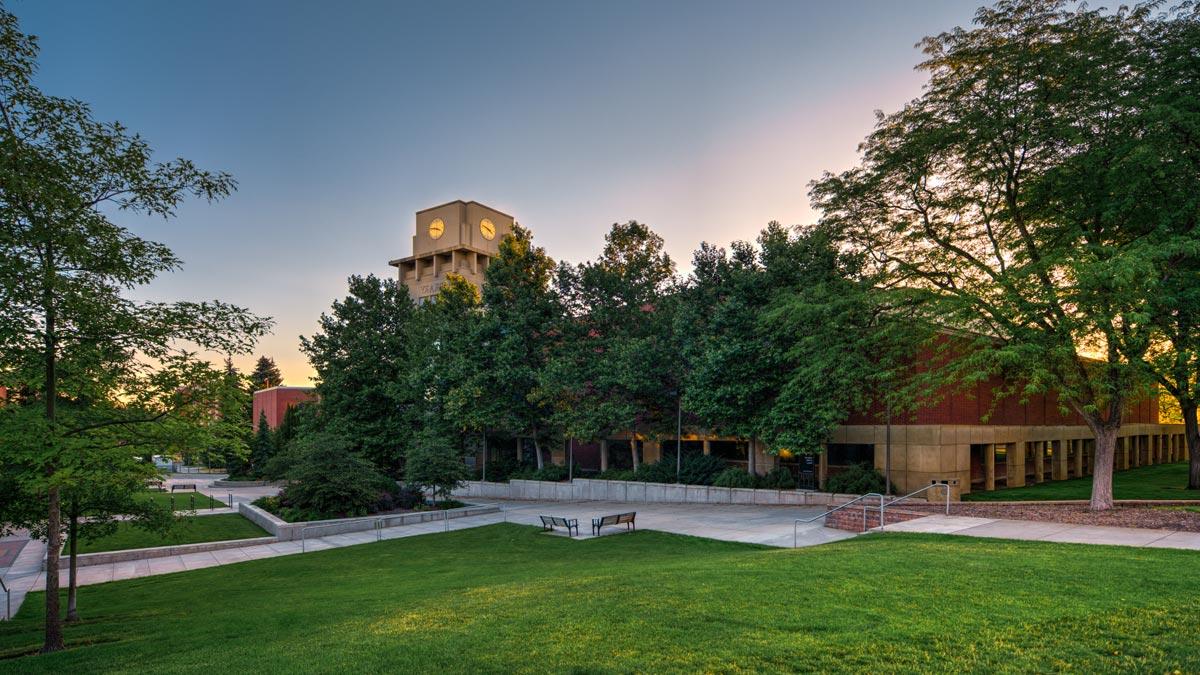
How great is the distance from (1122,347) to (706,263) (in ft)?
57.5

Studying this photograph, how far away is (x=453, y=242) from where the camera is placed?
80875mm

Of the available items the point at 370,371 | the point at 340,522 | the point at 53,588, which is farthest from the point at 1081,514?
the point at 370,371

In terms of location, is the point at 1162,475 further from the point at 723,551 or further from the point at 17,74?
the point at 17,74

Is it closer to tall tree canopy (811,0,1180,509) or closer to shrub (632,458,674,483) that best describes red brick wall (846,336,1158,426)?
tall tree canopy (811,0,1180,509)

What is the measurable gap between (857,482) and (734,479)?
5.54 meters

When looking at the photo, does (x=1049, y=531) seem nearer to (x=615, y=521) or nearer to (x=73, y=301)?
(x=615, y=521)

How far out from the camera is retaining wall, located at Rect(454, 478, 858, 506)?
27.5m

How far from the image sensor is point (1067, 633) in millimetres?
7129

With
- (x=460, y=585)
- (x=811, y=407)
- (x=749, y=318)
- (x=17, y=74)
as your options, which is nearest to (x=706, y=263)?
(x=749, y=318)

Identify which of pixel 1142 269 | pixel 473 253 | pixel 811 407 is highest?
pixel 473 253

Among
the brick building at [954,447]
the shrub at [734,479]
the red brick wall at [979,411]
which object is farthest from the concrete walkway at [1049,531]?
the shrub at [734,479]

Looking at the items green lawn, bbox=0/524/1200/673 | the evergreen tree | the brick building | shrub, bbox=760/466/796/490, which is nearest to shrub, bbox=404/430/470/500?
the evergreen tree

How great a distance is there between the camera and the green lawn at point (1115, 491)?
1041 inches

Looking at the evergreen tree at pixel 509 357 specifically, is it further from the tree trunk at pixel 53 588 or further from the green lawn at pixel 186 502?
the tree trunk at pixel 53 588
